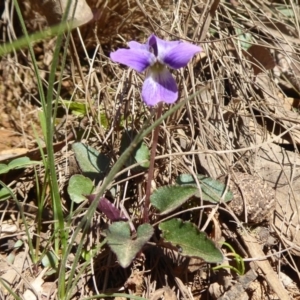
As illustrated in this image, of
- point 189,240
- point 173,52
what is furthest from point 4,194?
point 173,52

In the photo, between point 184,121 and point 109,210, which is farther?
point 184,121

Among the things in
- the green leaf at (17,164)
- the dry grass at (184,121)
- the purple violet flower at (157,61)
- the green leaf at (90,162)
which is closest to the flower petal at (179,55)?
the purple violet flower at (157,61)

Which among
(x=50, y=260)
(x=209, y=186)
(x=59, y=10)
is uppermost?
(x=59, y=10)

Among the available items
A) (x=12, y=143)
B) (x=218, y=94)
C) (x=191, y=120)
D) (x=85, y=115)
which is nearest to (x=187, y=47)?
(x=191, y=120)

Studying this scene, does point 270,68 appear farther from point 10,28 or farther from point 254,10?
point 10,28

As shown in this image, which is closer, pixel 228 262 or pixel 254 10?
pixel 228 262

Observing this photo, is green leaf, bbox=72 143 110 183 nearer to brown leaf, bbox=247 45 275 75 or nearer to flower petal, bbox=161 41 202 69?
flower petal, bbox=161 41 202 69

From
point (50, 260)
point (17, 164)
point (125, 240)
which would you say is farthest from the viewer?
point (17, 164)

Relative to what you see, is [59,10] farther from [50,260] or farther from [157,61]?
[50,260]
